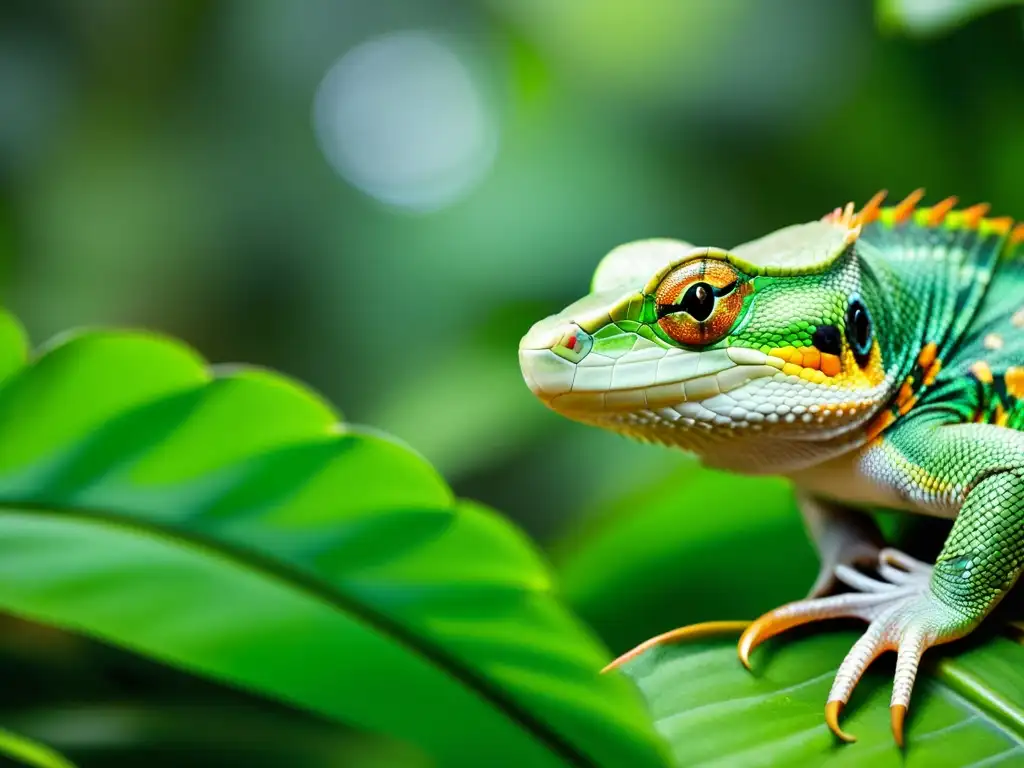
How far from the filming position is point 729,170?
274cm

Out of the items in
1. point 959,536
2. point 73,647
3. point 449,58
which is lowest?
point 73,647

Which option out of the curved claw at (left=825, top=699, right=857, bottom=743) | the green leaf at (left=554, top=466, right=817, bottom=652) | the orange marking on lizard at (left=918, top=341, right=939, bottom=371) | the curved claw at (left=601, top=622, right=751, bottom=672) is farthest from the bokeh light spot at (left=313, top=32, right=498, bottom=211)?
the curved claw at (left=825, top=699, right=857, bottom=743)

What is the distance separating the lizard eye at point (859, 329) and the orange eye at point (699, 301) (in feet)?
0.42

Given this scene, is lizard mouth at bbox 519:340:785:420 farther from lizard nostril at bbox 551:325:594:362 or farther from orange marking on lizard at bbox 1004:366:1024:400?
orange marking on lizard at bbox 1004:366:1024:400

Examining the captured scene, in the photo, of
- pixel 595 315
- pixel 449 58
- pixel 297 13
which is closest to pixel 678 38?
pixel 449 58

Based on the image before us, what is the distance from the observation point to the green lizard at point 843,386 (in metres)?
0.85

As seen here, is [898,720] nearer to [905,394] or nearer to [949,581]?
[949,581]

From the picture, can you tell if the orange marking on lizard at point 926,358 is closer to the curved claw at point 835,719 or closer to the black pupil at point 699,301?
the black pupil at point 699,301

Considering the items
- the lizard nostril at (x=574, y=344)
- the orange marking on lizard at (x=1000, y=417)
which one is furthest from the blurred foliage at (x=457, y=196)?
the lizard nostril at (x=574, y=344)

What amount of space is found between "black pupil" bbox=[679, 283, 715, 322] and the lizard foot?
0.30 metres

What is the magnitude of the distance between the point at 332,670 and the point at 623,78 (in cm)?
231

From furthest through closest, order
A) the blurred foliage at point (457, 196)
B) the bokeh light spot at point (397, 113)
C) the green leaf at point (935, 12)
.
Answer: the bokeh light spot at point (397, 113)
the blurred foliage at point (457, 196)
the green leaf at point (935, 12)

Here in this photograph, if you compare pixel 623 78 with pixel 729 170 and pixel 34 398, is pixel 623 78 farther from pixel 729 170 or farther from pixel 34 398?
pixel 34 398

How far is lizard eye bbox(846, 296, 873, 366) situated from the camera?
38.3 inches
